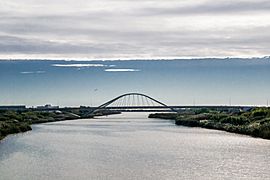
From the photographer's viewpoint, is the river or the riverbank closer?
the river

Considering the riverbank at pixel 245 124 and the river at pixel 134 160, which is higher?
the riverbank at pixel 245 124

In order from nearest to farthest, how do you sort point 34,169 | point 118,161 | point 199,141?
point 34,169, point 118,161, point 199,141

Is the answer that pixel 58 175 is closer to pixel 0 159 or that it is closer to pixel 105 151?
pixel 0 159

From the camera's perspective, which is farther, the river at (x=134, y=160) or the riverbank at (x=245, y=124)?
the riverbank at (x=245, y=124)

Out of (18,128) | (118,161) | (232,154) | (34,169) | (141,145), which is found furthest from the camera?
(18,128)

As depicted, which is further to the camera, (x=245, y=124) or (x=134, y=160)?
(x=245, y=124)

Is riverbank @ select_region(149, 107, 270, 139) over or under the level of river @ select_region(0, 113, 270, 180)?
over

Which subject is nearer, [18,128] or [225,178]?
[225,178]

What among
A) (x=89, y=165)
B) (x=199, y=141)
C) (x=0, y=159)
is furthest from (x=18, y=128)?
(x=89, y=165)

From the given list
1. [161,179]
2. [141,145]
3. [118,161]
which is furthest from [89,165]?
[141,145]

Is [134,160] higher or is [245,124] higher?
[245,124]
